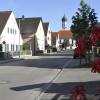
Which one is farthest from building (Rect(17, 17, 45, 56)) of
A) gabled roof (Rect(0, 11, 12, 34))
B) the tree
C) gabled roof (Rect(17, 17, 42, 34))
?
the tree

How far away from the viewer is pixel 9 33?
71.9m

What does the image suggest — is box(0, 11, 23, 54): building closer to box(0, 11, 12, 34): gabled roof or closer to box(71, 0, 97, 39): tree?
box(0, 11, 12, 34): gabled roof

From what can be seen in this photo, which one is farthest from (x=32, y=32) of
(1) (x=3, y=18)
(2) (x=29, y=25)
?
(1) (x=3, y=18)

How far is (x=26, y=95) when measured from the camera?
14.4m

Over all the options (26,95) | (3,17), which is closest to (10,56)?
(3,17)

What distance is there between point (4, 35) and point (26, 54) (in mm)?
8732

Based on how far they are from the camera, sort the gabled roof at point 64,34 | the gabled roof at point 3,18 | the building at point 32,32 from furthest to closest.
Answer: the gabled roof at point 64,34, the building at point 32,32, the gabled roof at point 3,18

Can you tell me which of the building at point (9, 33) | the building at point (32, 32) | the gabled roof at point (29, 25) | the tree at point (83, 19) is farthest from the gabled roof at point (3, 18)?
the tree at point (83, 19)

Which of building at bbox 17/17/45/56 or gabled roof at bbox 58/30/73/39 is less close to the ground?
gabled roof at bbox 58/30/73/39

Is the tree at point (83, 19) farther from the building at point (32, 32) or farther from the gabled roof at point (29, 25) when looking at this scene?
the gabled roof at point (29, 25)

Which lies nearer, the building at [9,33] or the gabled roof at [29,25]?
the building at [9,33]

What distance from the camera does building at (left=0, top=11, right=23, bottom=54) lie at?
67.8 metres

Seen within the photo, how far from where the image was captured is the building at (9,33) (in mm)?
67825

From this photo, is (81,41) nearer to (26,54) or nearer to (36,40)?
(26,54)
